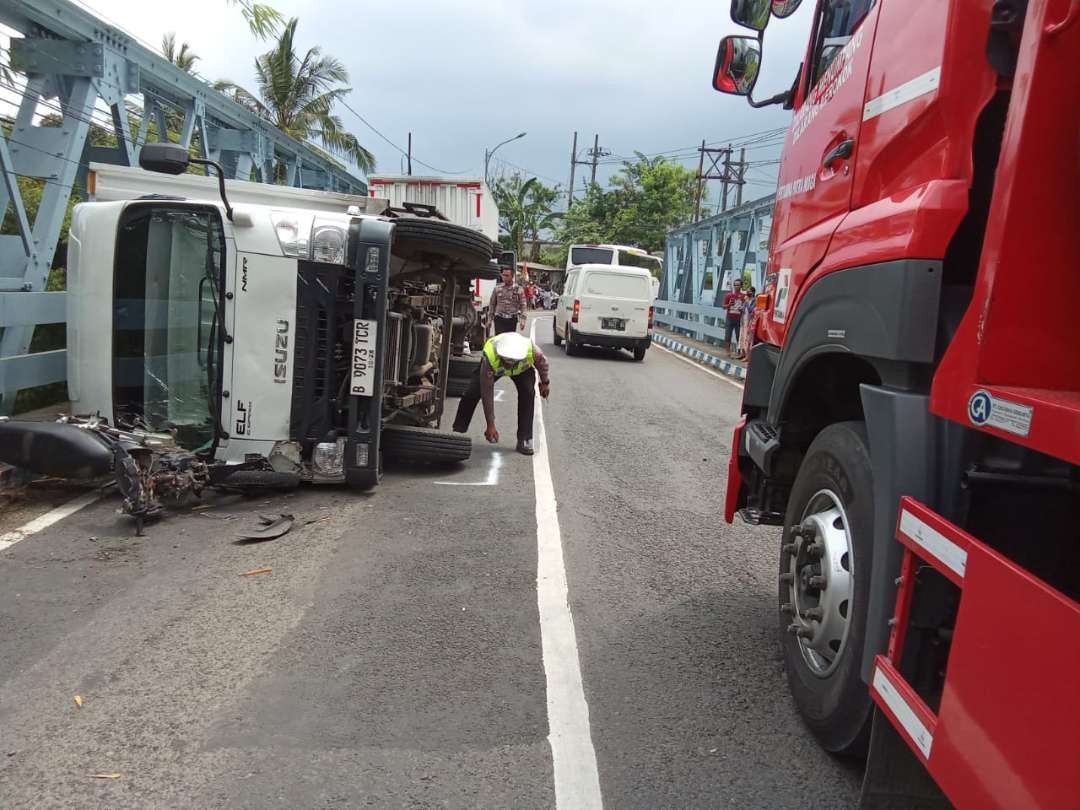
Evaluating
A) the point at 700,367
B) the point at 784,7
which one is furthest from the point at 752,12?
the point at 700,367

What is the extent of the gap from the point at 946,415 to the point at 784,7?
8.83ft

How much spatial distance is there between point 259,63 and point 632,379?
16.9 metres

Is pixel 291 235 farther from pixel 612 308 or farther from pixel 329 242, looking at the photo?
pixel 612 308

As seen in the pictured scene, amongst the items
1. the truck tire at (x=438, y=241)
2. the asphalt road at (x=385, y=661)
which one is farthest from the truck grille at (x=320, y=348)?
the truck tire at (x=438, y=241)

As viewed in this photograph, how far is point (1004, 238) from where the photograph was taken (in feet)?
5.96

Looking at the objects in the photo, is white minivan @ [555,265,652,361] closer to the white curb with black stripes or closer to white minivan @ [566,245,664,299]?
the white curb with black stripes

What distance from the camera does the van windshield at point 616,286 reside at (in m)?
17.2

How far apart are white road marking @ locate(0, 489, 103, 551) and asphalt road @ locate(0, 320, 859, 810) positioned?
0.37 feet

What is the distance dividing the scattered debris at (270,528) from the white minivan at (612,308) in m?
12.5

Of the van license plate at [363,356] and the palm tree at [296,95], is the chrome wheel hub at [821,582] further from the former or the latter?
the palm tree at [296,95]

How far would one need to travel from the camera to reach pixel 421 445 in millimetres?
6504

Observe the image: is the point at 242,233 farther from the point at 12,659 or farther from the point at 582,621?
the point at 582,621

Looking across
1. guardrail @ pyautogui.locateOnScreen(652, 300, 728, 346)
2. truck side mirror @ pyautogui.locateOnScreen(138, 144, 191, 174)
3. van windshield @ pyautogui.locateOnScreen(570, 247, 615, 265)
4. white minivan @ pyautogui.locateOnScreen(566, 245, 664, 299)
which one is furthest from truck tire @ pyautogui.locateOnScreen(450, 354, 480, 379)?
van windshield @ pyautogui.locateOnScreen(570, 247, 615, 265)

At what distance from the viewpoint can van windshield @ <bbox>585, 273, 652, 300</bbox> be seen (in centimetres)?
1723
